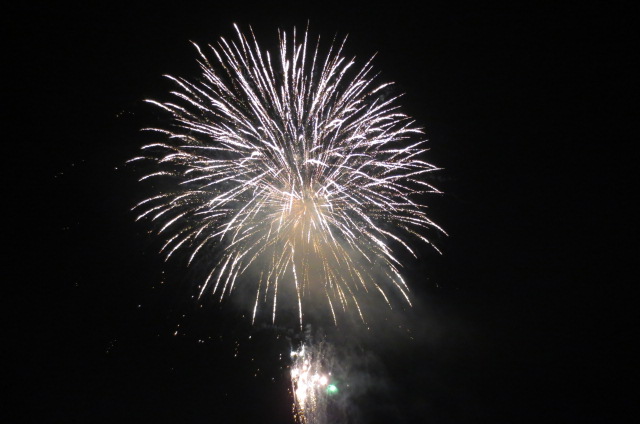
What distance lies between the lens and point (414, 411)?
166 ft

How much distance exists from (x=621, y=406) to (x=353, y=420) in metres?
43.5

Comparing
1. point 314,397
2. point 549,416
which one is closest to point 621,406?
point 549,416

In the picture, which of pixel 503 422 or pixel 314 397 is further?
pixel 503 422

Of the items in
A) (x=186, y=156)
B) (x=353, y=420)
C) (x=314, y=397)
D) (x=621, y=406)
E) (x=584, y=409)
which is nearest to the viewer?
(x=186, y=156)

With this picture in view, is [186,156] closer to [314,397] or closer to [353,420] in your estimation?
[314,397]

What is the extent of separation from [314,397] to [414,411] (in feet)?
66.4

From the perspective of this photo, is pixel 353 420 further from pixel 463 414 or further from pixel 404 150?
pixel 404 150

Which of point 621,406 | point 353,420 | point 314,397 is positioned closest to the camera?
point 314,397

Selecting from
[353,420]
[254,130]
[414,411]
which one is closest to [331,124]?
[254,130]

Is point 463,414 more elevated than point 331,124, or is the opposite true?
point 463,414

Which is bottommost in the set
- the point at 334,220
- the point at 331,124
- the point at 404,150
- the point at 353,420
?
the point at 334,220

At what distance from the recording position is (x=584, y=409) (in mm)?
52500

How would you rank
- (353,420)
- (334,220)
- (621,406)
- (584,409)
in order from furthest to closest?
(621,406) → (584,409) → (353,420) → (334,220)

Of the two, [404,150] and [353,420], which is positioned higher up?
[353,420]
